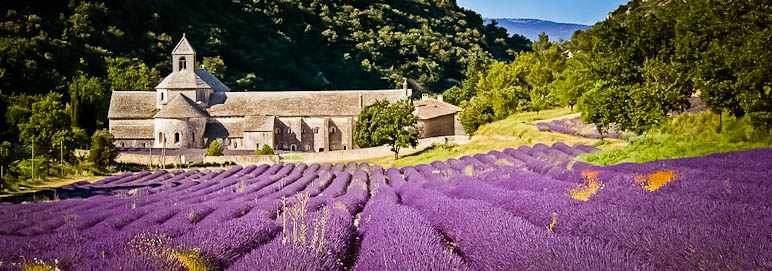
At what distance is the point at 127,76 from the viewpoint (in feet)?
248

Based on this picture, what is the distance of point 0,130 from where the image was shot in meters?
51.1

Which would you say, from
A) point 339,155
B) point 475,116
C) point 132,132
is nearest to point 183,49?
point 132,132

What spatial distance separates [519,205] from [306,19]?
129 meters

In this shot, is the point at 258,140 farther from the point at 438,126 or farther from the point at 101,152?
the point at 438,126

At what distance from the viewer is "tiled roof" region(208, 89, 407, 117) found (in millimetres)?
60312

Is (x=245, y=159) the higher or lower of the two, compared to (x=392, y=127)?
lower

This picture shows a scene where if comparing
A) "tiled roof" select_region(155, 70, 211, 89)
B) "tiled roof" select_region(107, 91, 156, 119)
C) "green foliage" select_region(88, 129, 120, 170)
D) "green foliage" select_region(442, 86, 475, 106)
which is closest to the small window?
"tiled roof" select_region(155, 70, 211, 89)

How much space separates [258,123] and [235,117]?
156 inches

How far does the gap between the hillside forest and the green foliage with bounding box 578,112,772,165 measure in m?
0.78

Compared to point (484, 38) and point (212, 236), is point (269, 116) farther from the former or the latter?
point (484, 38)

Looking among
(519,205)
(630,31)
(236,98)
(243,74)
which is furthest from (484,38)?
(519,205)

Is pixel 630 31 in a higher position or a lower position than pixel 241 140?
higher

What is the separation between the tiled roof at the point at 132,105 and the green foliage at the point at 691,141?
53.9 meters

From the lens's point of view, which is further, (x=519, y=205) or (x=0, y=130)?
(x=0, y=130)
